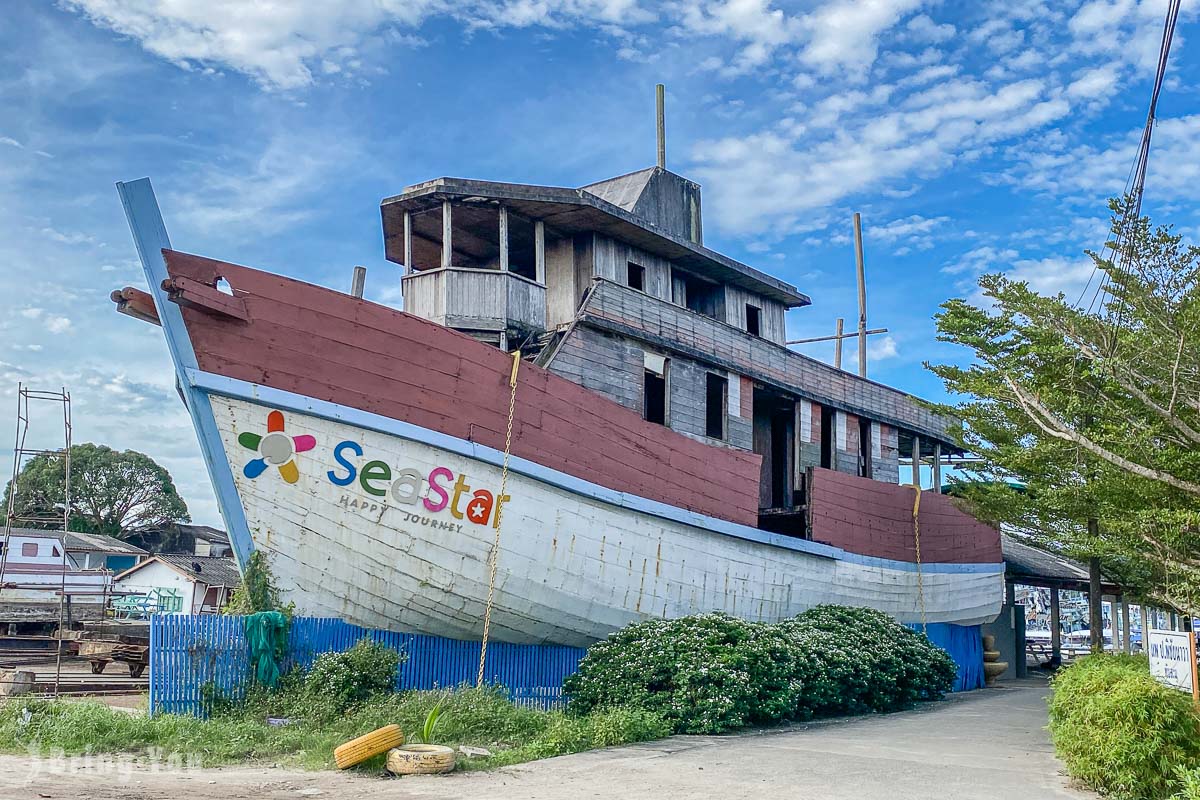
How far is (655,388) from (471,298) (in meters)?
4.20

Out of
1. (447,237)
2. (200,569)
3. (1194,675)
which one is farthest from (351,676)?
(200,569)

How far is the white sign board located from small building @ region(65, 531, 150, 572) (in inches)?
1572

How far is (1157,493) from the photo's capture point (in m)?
12.5

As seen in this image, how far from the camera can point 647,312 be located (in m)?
13.9

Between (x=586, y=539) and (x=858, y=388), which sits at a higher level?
(x=858, y=388)

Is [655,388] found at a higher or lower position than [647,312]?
lower

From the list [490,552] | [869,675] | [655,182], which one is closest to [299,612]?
[490,552]

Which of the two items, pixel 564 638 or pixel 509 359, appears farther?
pixel 564 638

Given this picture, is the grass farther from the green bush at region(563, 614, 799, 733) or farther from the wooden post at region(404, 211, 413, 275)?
the wooden post at region(404, 211, 413, 275)

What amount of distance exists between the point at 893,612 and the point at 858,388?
4158 mm

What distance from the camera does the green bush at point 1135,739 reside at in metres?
7.51

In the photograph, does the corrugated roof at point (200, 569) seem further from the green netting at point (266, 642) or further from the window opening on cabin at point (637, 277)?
the green netting at point (266, 642)

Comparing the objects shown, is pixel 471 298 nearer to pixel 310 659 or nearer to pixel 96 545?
pixel 310 659

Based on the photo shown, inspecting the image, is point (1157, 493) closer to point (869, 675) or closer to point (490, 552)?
point (869, 675)
